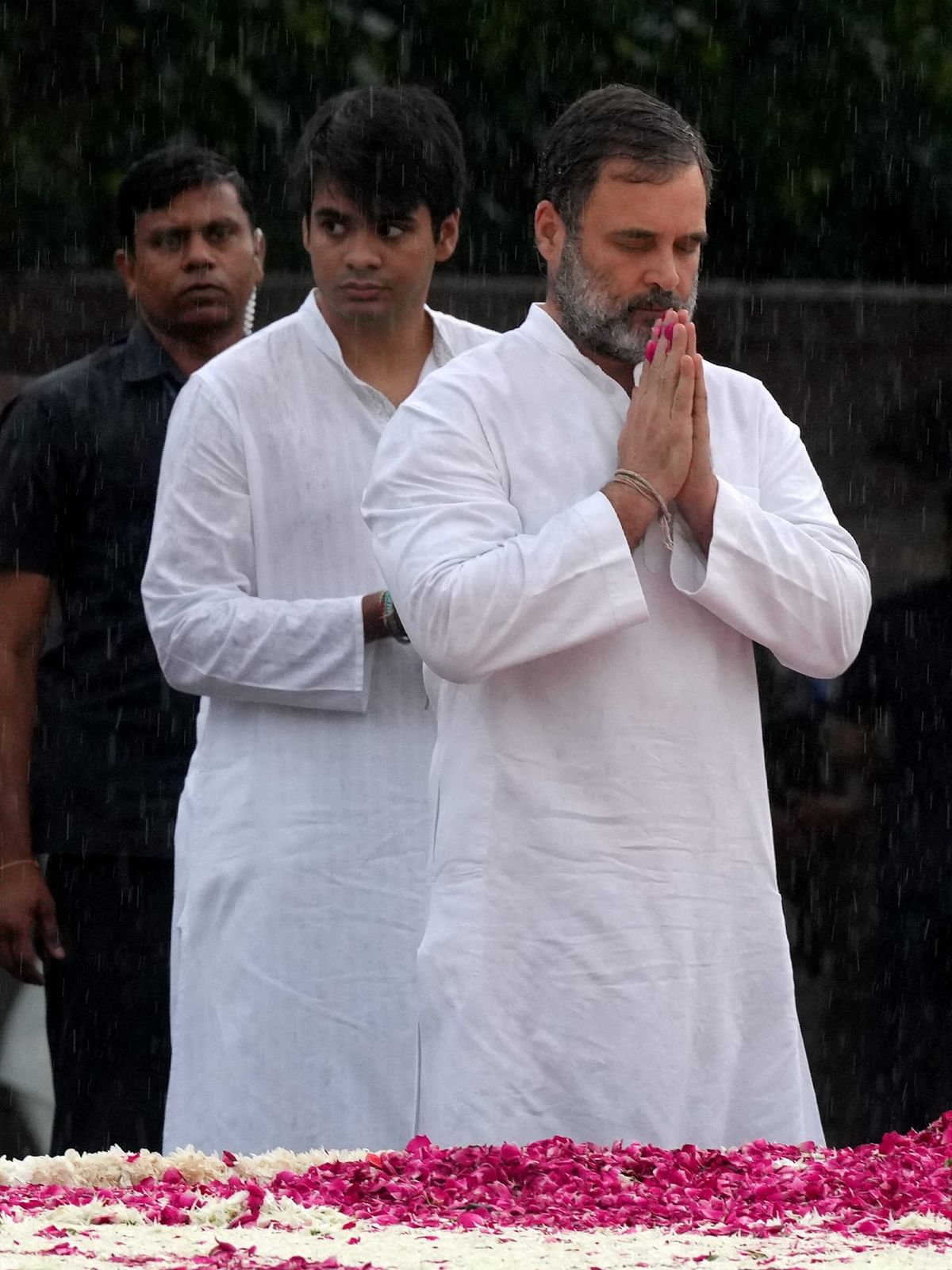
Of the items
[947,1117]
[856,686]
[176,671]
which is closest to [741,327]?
[856,686]

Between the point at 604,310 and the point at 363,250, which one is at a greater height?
the point at 363,250

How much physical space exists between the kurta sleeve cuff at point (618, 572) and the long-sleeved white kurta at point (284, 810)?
795 millimetres

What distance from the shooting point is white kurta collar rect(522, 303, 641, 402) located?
366cm

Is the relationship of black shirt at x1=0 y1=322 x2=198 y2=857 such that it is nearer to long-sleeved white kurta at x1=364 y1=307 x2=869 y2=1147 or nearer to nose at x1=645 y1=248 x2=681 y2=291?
long-sleeved white kurta at x1=364 y1=307 x2=869 y2=1147

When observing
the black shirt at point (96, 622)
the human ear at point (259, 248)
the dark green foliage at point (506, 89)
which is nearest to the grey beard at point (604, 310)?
the black shirt at point (96, 622)

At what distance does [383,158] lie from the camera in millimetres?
4285

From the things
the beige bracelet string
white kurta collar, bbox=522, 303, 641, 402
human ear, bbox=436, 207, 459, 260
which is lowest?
the beige bracelet string

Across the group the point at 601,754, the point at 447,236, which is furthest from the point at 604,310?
the point at 447,236

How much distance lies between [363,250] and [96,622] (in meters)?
0.90

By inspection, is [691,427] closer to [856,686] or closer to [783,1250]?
[783,1250]

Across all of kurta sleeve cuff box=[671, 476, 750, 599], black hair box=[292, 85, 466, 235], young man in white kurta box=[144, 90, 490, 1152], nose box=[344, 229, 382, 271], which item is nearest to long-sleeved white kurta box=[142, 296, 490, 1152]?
young man in white kurta box=[144, 90, 490, 1152]

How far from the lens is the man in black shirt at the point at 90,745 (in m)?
4.65

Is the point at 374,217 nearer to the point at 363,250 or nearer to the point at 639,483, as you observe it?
the point at 363,250

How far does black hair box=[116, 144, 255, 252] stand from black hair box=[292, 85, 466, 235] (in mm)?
539
